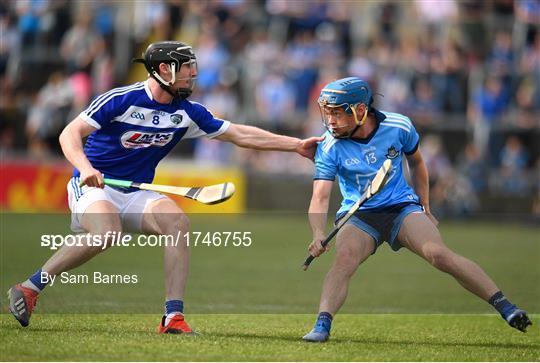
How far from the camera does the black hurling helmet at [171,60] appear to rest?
27.0 feet

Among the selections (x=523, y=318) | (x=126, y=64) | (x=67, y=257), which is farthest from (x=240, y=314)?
(x=126, y=64)

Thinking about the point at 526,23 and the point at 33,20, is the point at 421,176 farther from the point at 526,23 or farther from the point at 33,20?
the point at 33,20

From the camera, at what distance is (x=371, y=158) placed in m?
8.10

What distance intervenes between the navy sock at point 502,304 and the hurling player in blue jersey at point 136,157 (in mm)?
1822

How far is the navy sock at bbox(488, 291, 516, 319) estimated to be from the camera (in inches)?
305

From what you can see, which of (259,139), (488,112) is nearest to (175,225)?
(259,139)

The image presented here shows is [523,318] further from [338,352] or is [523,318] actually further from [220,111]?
[220,111]

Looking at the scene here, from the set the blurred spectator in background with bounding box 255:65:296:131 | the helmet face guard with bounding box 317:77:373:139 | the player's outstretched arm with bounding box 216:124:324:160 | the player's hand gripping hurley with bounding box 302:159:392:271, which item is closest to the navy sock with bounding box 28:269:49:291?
the player's outstretched arm with bounding box 216:124:324:160

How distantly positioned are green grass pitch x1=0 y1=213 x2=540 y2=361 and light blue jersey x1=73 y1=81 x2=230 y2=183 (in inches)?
47.8

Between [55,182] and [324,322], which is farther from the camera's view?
[55,182]

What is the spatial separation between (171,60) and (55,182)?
13.1 m

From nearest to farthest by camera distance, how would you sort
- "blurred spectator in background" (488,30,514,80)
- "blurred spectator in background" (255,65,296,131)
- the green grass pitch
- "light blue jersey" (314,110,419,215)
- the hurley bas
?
the green grass pitch
"light blue jersey" (314,110,419,215)
the hurley bas
"blurred spectator in background" (255,65,296,131)
"blurred spectator in background" (488,30,514,80)

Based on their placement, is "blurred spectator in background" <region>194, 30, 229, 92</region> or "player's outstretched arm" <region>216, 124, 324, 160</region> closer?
"player's outstretched arm" <region>216, 124, 324, 160</region>

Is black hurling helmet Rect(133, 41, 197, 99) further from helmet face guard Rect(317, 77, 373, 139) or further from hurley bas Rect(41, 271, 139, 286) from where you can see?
hurley bas Rect(41, 271, 139, 286)
